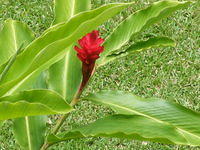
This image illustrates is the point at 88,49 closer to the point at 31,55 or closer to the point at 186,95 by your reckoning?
the point at 31,55

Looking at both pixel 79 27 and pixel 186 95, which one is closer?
pixel 79 27

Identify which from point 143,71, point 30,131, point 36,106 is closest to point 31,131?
point 30,131

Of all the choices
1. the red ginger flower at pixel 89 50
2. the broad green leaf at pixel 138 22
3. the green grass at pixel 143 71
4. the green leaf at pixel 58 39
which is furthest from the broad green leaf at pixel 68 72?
the green grass at pixel 143 71

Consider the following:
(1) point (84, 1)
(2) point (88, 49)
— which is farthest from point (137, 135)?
(1) point (84, 1)

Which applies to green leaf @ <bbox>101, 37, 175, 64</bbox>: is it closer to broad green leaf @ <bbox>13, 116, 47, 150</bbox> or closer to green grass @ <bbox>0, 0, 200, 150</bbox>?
broad green leaf @ <bbox>13, 116, 47, 150</bbox>

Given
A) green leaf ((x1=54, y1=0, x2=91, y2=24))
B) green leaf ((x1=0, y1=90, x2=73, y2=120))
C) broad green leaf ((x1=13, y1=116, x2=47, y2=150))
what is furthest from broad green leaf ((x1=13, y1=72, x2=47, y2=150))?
green leaf ((x1=0, y1=90, x2=73, y2=120))

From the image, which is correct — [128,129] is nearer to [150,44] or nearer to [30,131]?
[150,44]

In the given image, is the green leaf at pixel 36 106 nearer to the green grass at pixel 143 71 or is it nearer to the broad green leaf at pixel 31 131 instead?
the broad green leaf at pixel 31 131
